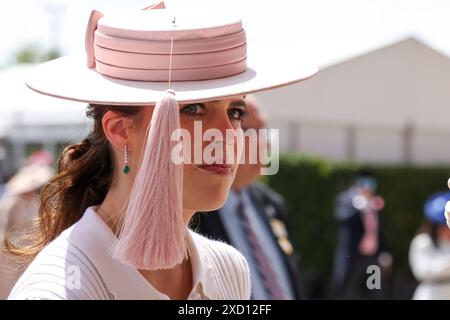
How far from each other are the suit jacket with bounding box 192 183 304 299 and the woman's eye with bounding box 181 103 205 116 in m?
1.13

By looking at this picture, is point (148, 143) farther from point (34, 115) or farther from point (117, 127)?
point (34, 115)

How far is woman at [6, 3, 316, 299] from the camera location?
1.85m

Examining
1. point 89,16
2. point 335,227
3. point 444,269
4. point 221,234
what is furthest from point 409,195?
point 89,16

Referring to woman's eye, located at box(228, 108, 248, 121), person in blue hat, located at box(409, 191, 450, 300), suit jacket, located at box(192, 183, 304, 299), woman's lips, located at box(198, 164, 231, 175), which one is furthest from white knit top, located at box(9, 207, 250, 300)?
person in blue hat, located at box(409, 191, 450, 300)

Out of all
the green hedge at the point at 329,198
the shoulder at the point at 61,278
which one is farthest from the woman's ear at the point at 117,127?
the green hedge at the point at 329,198

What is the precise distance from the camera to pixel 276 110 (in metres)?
14.2

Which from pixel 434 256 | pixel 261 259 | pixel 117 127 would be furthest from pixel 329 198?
pixel 117 127

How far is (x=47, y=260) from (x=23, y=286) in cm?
7

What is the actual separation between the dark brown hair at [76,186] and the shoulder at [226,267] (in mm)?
254

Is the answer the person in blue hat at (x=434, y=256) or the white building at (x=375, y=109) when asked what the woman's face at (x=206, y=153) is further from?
the white building at (x=375, y=109)

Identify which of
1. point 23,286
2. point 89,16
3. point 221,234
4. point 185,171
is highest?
point 89,16

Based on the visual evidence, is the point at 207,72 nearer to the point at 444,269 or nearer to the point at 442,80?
the point at 444,269

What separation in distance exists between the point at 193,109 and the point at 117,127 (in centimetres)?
17

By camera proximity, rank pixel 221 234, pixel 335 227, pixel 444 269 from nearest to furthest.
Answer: pixel 221 234 < pixel 444 269 < pixel 335 227
